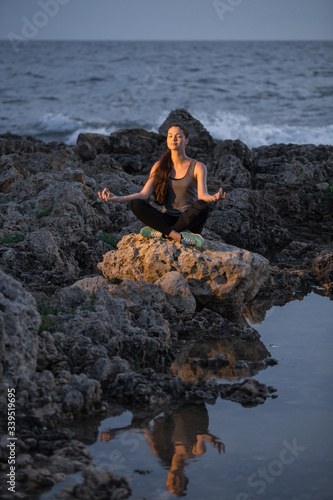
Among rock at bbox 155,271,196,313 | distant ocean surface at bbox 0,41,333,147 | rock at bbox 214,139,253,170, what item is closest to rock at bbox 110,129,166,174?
rock at bbox 214,139,253,170

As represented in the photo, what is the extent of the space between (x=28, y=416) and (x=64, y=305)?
2.02 m

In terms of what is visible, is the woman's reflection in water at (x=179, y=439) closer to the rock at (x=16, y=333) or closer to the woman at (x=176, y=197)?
the rock at (x=16, y=333)

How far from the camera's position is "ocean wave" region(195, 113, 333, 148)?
27.9 metres

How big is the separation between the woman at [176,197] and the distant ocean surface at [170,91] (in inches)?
766

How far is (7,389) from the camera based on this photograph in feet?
16.0

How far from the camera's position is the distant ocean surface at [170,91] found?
105ft

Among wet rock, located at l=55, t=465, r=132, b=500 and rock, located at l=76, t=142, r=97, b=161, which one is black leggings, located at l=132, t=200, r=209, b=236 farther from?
rock, located at l=76, t=142, r=97, b=161

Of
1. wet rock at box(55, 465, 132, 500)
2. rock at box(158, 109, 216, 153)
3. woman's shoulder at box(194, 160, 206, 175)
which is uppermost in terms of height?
rock at box(158, 109, 216, 153)

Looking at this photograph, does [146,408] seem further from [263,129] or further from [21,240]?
[263,129]

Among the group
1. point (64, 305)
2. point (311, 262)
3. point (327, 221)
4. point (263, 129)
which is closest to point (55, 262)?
point (64, 305)

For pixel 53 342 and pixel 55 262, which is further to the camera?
pixel 55 262

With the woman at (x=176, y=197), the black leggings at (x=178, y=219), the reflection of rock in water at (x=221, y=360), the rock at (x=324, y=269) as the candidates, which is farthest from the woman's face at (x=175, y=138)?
the rock at (x=324, y=269)

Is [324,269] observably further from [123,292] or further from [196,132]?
[196,132]

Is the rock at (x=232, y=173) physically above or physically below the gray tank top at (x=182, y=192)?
above
